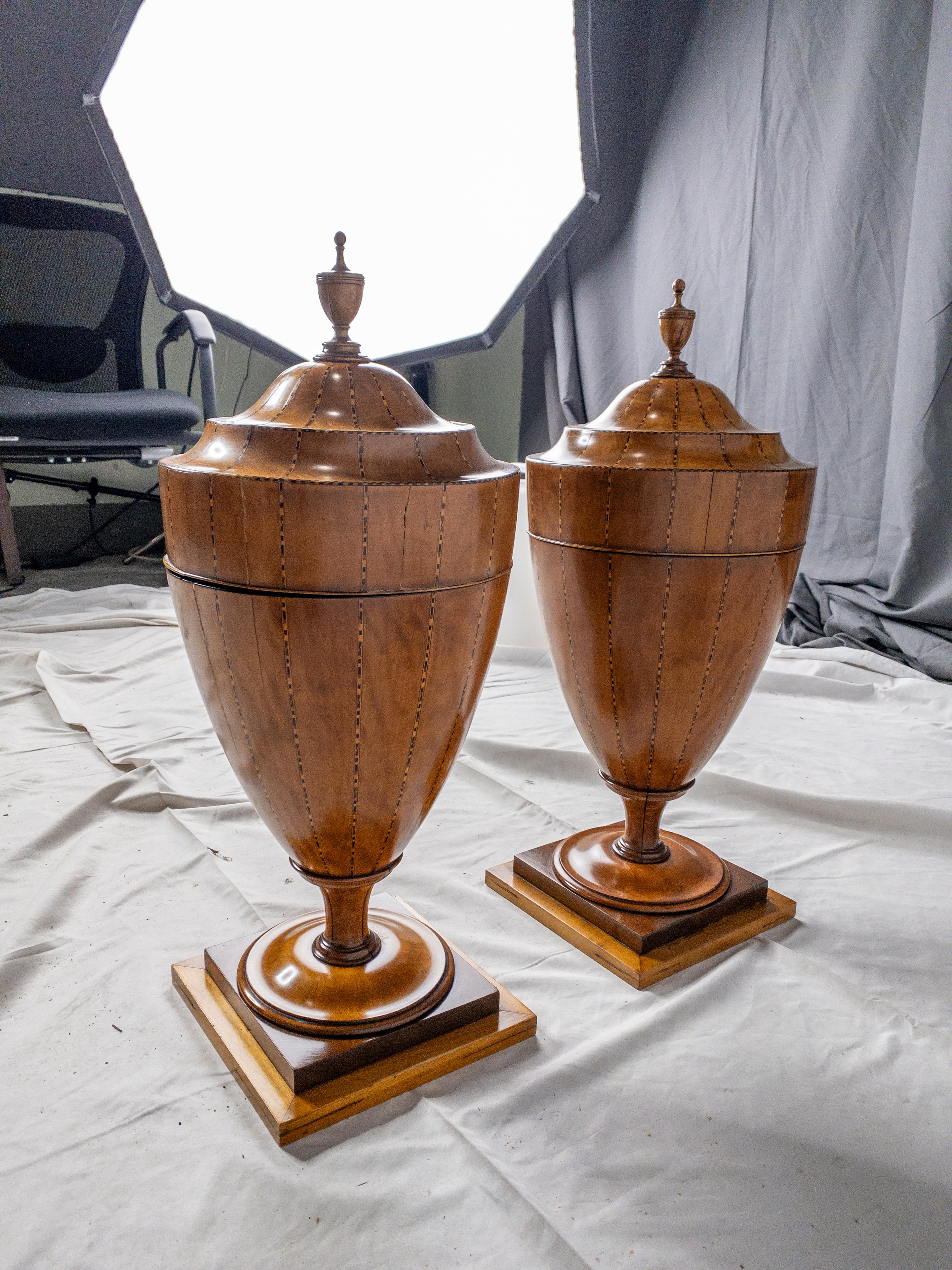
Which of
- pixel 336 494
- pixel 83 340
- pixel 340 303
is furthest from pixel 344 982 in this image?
pixel 83 340

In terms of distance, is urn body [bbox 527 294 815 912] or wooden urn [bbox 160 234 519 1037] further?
urn body [bbox 527 294 815 912]

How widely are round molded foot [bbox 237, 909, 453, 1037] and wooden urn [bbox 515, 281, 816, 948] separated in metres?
0.21

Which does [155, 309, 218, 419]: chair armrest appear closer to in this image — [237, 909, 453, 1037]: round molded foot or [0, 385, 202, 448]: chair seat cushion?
[0, 385, 202, 448]: chair seat cushion

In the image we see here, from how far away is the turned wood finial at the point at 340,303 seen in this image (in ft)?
2.11

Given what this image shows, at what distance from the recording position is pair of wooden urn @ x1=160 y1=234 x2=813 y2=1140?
58 cm

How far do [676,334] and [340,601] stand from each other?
0.47m

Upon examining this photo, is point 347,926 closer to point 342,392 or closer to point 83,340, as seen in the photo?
point 342,392

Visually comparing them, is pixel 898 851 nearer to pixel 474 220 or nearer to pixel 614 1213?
pixel 614 1213

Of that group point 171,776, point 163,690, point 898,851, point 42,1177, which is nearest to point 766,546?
point 898,851

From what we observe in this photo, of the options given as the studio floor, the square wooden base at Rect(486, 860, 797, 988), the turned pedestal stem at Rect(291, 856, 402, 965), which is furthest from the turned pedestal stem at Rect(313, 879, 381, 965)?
the square wooden base at Rect(486, 860, 797, 988)

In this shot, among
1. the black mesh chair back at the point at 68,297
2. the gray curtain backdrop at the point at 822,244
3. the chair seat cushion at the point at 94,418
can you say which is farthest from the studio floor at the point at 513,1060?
the black mesh chair back at the point at 68,297

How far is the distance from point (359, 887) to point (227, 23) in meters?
1.83

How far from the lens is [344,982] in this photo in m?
0.73

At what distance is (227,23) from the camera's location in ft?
5.99
